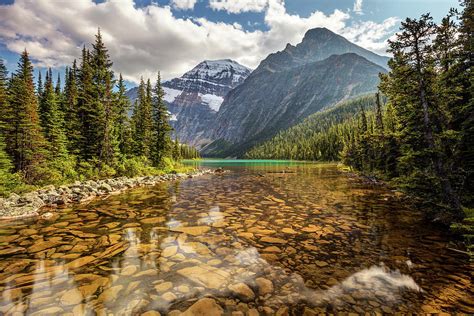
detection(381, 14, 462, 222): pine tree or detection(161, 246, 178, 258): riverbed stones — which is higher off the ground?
detection(381, 14, 462, 222): pine tree

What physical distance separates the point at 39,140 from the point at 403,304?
80.3 feet

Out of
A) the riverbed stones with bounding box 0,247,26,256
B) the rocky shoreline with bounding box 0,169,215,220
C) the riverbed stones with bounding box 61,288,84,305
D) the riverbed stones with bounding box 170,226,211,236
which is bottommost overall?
the riverbed stones with bounding box 170,226,211,236

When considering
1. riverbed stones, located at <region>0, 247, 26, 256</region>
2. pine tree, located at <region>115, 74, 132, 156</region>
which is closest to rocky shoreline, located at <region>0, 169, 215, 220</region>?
riverbed stones, located at <region>0, 247, 26, 256</region>

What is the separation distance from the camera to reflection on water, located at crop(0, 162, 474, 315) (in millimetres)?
4621

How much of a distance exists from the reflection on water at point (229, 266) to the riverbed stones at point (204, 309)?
3 cm

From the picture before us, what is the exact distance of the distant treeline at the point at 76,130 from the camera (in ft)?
57.6

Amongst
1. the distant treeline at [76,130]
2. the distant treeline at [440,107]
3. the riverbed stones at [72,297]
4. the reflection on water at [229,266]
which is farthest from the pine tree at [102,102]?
the distant treeline at [440,107]

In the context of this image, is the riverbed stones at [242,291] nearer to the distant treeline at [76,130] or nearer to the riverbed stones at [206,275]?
the riverbed stones at [206,275]

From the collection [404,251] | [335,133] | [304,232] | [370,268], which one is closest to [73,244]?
[304,232]

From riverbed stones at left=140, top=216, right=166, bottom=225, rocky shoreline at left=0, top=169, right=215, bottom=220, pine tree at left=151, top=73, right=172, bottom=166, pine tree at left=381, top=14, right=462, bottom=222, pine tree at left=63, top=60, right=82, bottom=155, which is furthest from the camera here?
pine tree at left=151, top=73, right=172, bottom=166

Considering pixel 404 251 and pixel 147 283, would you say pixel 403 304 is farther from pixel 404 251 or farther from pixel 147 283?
pixel 147 283

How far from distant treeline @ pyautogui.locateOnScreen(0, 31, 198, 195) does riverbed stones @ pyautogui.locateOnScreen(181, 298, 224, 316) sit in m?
15.9

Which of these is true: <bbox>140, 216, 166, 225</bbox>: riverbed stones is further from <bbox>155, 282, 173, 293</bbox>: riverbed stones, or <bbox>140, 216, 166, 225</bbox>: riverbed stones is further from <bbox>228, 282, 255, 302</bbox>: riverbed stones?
<bbox>228, 282, 255, 302</bbox>: riverbed stones

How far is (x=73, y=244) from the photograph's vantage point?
25.0ft
